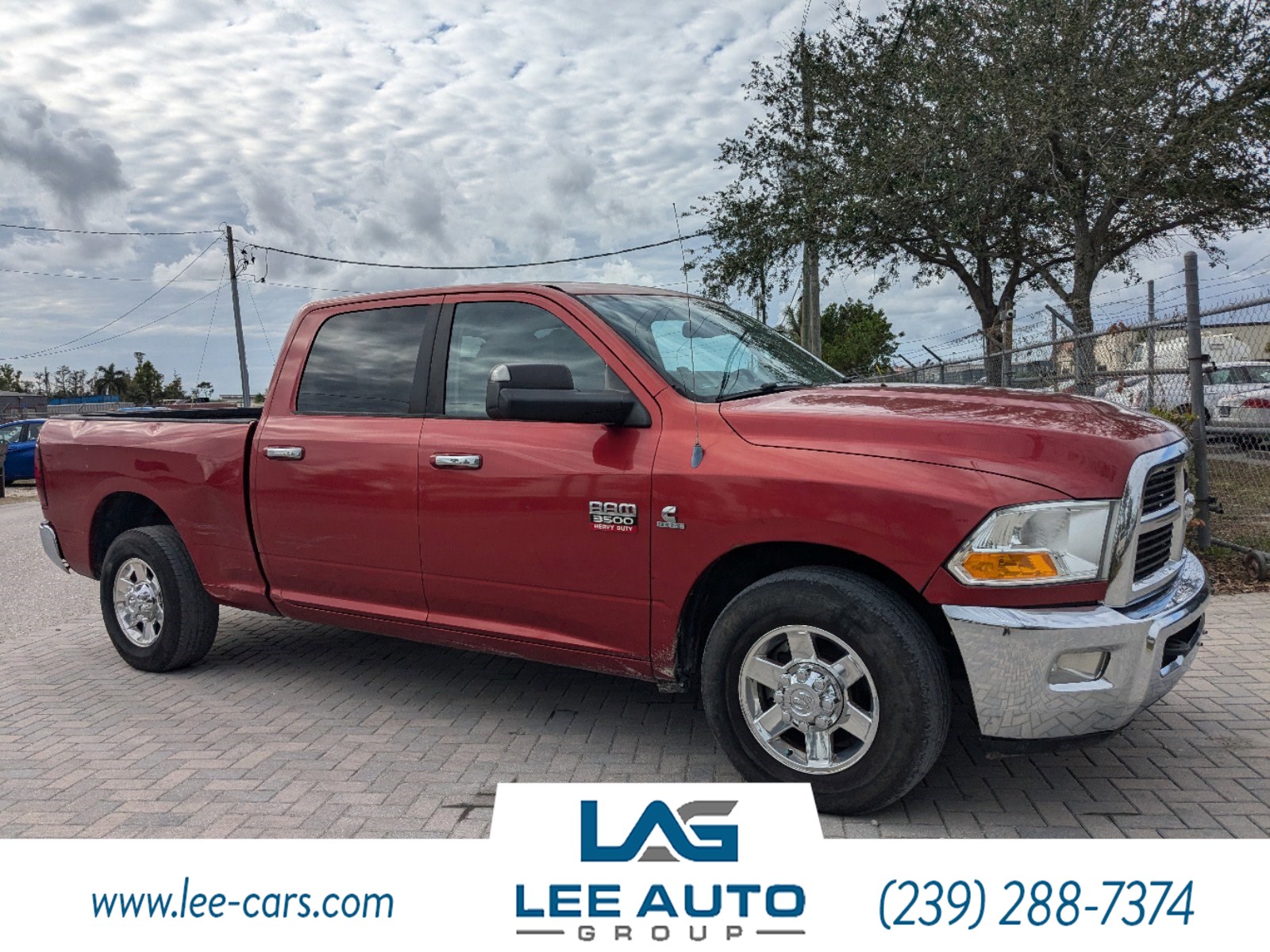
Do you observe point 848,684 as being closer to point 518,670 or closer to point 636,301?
point 636,301

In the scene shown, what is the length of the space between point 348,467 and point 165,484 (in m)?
1.47

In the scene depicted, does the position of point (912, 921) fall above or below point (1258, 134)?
below

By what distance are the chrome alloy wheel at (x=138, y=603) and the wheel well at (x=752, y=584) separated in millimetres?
3247

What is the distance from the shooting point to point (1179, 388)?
29.1 feet

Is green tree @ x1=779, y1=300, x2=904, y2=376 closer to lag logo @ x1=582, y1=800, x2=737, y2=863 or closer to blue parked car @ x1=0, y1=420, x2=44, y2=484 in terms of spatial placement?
blue parked car @ x1=0, y1=420, x2=44, y2=484

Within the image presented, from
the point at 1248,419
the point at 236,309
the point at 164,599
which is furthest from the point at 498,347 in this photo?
the point at 236,309

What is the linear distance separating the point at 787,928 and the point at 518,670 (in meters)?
3.62

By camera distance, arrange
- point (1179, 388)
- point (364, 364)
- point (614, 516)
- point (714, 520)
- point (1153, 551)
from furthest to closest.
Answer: point (1179, 388), point (364, 364), point (614, 516), point (714, 520), point (1153, 551)

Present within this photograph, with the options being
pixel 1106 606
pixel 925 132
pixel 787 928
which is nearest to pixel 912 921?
pixel 787 928

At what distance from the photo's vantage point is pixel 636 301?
15.4ft

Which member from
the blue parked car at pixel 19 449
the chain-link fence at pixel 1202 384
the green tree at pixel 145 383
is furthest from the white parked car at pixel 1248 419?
the green tree at pixel 145 383

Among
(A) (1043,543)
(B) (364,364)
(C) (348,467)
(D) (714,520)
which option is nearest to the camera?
(A) (1043,543)

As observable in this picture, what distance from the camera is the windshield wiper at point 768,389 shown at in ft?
13.8

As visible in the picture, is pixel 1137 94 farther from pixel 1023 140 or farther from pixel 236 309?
pixel 236 309
